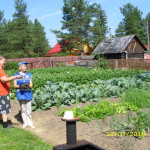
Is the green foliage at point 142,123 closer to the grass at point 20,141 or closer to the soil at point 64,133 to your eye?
the soil at point 64,133

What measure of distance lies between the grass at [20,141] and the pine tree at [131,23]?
63.3 m

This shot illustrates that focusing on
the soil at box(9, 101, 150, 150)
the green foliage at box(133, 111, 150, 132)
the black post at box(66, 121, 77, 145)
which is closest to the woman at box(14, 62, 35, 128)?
the soil at box(9, 101, 150, 150)

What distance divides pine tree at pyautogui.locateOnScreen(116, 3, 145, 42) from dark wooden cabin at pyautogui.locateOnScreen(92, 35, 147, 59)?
93.0ft

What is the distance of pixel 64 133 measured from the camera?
5.27m

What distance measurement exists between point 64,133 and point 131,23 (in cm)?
6376

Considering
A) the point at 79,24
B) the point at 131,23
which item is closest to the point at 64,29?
the point at 79,24

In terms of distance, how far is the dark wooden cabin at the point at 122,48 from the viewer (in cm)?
3350

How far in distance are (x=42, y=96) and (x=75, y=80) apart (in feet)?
18.1

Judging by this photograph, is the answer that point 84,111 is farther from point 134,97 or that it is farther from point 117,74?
point 117,74

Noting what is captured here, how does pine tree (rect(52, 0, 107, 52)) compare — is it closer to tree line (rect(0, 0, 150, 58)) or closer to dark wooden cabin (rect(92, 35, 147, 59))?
tree line (rect(0, 0, 150, 58))

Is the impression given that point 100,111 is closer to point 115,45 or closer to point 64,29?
point 115,45

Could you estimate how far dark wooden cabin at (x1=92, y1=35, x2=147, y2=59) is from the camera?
3350 cm

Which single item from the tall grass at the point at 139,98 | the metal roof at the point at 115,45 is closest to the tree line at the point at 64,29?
the metal roof at the point at 115,45

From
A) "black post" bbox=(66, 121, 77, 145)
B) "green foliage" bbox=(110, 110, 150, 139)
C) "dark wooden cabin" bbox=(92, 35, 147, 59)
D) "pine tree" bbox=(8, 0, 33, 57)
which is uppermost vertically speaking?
"pine tree" bbox=(8, 0, 33, 57)
